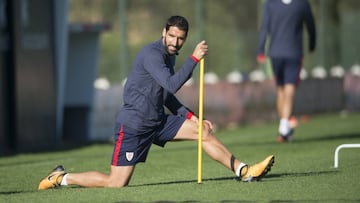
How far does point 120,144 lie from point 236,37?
15648 mm

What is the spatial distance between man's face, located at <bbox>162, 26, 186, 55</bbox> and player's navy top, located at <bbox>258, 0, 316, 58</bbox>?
22.2 feet

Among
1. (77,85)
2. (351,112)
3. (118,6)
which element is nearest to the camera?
(77,85)

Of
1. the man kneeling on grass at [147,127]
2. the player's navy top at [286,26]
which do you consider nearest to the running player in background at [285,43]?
the player's navy top at [286,26]

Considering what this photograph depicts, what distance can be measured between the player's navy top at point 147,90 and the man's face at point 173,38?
10 centimetres

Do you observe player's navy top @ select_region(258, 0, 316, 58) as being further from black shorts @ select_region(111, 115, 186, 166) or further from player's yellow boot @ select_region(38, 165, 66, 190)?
player's yellow boot @ select_region(38, 165, 66, 190)

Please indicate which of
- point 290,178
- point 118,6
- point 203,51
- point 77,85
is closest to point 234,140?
point 77,85

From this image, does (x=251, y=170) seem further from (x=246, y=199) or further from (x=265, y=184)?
(x=246, y=199)

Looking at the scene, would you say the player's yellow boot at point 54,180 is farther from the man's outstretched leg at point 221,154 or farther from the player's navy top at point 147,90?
the man's outstretched leg at point 221,154

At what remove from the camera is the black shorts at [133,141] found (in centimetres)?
1137

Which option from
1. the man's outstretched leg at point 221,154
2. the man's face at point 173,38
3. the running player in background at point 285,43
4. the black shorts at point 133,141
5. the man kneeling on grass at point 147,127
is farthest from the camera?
the running player in background at point 285,43

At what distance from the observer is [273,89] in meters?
25.2

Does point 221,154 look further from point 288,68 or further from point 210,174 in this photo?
point 288,68

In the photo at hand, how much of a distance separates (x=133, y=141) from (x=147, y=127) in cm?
20

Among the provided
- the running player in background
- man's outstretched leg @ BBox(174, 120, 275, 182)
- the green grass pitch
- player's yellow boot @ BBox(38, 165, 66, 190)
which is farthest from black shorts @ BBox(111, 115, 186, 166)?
the running player in background
